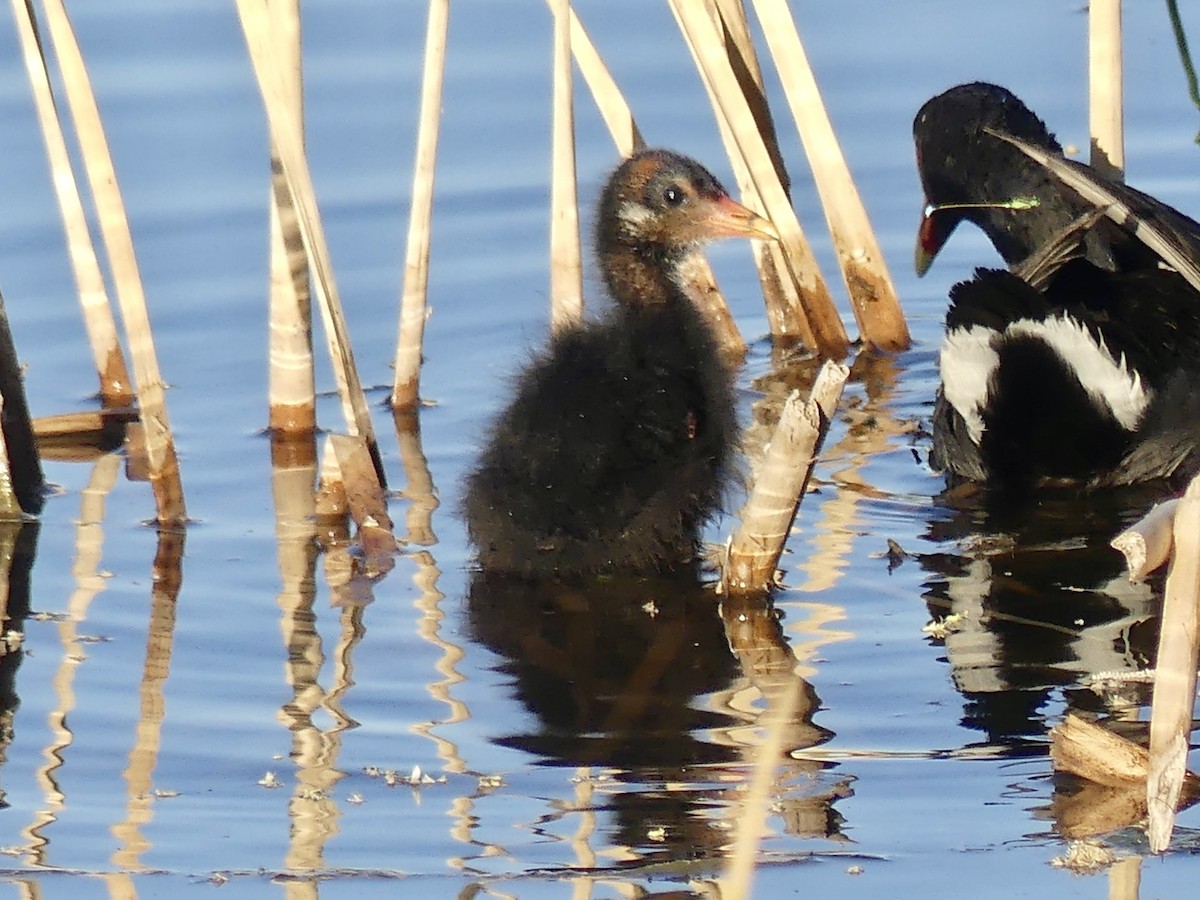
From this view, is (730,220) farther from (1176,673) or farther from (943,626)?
(1176,673)

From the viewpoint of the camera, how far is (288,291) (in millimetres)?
5625

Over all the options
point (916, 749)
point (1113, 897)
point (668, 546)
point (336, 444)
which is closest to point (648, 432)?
point (668, 546)

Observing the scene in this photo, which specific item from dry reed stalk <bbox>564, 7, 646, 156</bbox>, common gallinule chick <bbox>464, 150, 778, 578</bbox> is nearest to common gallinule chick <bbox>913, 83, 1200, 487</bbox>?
common gallinule chick <bbox>464, 150, 778, 578</bbox>

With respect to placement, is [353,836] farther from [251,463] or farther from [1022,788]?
[251,463]

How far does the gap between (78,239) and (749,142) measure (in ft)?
6.01

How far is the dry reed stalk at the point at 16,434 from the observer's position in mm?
5539

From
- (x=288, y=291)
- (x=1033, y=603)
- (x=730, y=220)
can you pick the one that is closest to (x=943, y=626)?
(x=1033, y=603)

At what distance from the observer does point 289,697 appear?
4.38m

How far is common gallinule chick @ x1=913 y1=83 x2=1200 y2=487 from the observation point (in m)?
5.34

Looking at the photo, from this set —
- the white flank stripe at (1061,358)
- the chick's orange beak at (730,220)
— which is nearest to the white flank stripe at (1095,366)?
the white flank stripe at (1061,358)

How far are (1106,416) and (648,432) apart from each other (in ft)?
4.09

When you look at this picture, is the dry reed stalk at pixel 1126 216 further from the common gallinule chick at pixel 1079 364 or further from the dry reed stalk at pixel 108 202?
the dry reed stalk at pixel 108 202

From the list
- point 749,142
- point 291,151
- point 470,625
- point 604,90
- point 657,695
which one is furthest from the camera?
point 604,90

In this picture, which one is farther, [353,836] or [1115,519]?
[1115,519]
